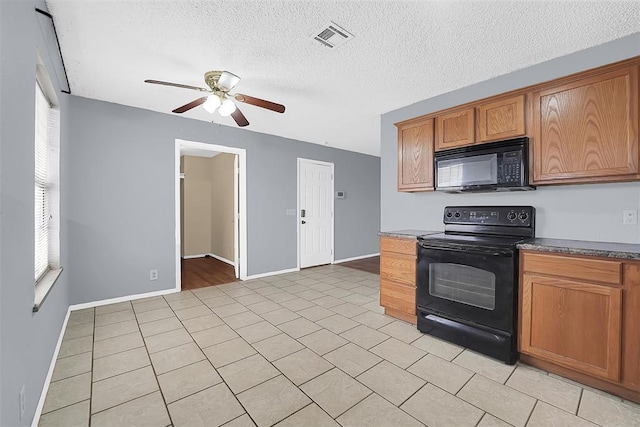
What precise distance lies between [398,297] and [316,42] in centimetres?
250

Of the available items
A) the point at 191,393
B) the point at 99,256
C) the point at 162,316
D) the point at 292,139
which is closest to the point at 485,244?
the point at 191,393

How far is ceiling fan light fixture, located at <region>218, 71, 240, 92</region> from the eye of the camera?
253cm

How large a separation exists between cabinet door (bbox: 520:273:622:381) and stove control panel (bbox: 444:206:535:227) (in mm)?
654

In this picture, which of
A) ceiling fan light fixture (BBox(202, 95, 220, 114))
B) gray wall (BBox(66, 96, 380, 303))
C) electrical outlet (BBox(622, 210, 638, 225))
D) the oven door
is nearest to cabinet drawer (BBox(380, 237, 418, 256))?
the oven door

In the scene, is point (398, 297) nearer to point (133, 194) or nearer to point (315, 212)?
point (315, 212)

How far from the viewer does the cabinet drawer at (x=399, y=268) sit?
281 centimetres

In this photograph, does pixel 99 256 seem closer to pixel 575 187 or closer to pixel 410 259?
pixel 410 259

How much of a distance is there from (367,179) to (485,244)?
14.9ft

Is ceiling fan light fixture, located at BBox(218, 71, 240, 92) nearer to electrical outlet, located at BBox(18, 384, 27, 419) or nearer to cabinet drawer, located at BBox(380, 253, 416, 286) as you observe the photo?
cabinet drawer, located at BBox(380, 253, 416, 286)

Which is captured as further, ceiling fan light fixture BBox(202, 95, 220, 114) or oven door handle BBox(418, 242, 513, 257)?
ceiling fan light fixture BBox(202, 95, 220, 114)

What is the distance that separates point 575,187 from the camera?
2.27 meters

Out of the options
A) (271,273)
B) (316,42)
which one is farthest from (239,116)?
(271,273)

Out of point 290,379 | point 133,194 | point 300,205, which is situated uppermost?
point 133,194

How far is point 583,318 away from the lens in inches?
72.1
